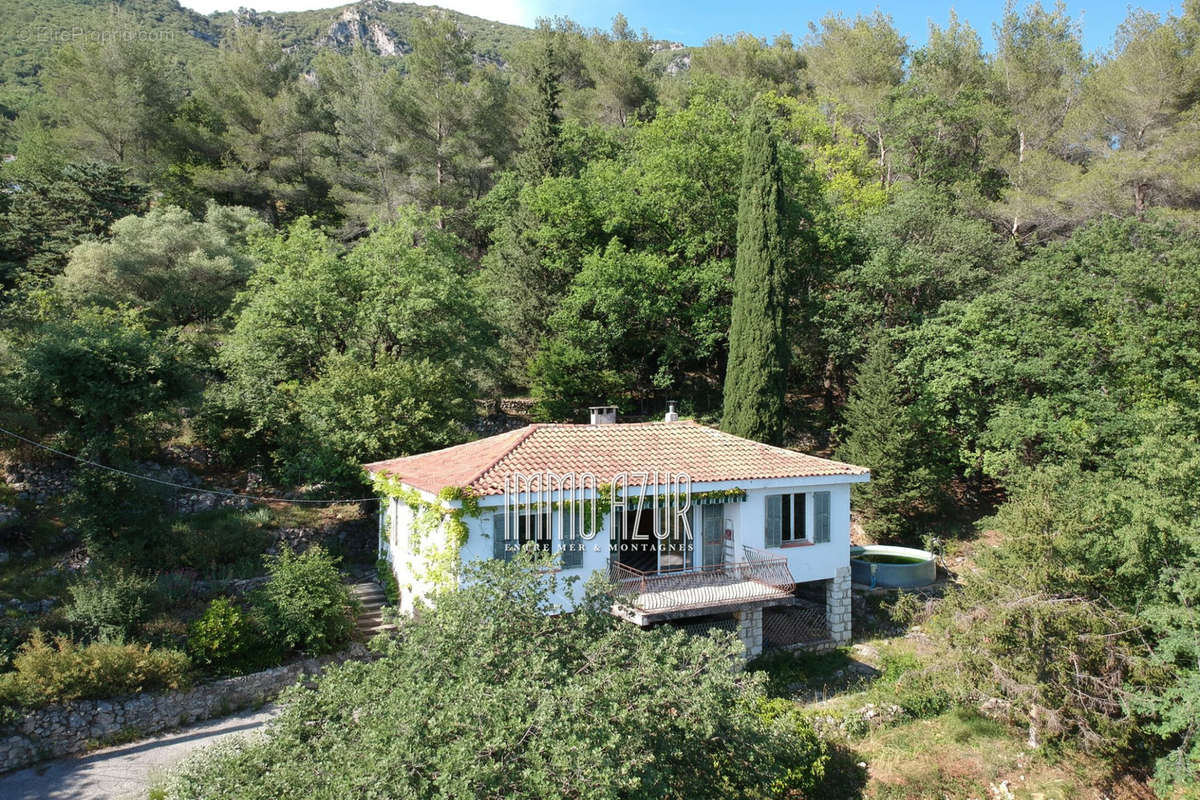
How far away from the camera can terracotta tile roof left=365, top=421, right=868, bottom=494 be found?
16.1 meters

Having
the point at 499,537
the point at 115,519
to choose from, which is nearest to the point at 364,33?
the point at 115,519

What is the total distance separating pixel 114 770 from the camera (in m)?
12.3

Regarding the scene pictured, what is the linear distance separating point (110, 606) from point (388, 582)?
606 centimetres

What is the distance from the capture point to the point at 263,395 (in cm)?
2239

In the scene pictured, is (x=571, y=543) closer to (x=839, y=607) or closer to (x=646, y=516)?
(x=646, y=516)

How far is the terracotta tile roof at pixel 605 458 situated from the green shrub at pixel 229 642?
444 centimetres

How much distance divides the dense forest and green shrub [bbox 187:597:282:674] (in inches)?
161

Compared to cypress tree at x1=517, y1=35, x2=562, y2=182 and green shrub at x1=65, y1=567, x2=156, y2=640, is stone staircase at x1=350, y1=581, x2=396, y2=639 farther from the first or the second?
cypress tree at x1=517, y1=35, x2=562, y2=182

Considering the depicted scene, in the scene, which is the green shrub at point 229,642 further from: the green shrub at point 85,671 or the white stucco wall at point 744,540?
the white stucco wall at point 744,540

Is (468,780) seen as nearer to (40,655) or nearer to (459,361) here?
(40,655)

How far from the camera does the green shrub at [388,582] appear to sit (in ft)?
59.0

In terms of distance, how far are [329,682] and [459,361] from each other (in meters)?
17.2

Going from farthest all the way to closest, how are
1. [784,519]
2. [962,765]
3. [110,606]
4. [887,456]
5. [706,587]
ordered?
[887,456] < [784,519] < [706,587] < [110,606] < [962,765]

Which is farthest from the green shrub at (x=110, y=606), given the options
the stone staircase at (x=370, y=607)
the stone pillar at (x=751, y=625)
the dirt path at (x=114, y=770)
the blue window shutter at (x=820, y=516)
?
the blue window shutter at (x=820, y=516)
